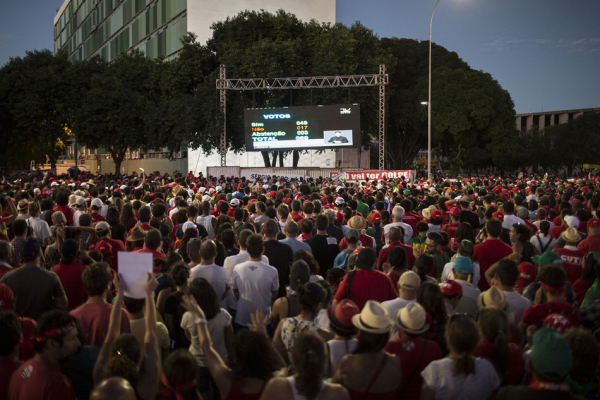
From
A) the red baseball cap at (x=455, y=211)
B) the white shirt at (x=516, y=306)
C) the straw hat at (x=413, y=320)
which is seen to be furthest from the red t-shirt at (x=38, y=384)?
the red baseball cap at (x=455, y=211)

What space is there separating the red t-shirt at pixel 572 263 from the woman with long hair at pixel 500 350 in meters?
2.95

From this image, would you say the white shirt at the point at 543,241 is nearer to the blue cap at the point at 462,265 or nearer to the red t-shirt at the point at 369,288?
the blue cap at the point at 462,265

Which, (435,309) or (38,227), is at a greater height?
(38,227)

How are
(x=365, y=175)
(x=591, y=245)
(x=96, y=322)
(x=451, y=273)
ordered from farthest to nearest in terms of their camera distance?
(x=365, y=175) < (x=591, y=245) < (x=451, y=273) < (x=96, y=322)

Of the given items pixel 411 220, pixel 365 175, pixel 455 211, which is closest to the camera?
pixel 455 211

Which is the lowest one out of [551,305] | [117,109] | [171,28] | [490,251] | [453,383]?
[453,383]

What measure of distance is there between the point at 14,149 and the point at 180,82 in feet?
60.5

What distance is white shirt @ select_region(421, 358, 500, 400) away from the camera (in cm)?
314

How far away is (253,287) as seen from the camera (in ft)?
16.9

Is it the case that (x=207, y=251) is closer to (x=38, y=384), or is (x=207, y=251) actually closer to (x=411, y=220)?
(x=38, y=384)

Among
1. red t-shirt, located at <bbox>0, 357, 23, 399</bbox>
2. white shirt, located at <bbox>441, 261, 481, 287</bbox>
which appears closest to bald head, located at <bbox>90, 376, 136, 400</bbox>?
red t-shirt, located at <bbox>0, 357, 23, 399</bbox>

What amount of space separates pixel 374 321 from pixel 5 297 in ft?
10.6

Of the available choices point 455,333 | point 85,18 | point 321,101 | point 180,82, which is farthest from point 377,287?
point 85,18

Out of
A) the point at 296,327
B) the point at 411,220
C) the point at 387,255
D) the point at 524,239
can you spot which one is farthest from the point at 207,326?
the point at 411,220
